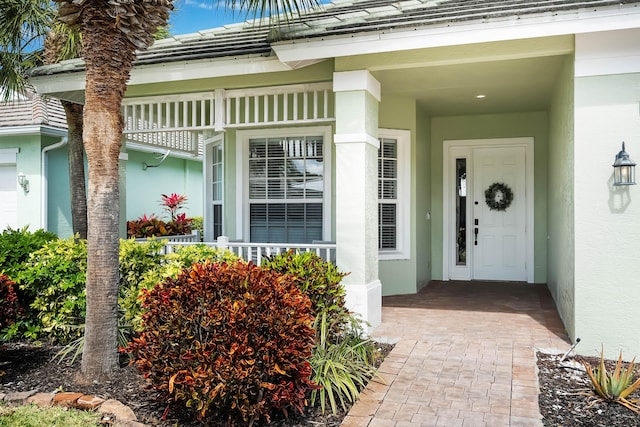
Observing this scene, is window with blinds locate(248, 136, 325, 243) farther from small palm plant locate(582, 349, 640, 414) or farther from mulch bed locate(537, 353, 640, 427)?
small palm plant locate(582, 349, 640, 414)

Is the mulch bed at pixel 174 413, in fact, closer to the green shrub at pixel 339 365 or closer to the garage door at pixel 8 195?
the green shrub at pixel 339 365

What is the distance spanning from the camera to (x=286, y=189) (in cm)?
860

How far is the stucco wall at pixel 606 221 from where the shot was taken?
5.18m

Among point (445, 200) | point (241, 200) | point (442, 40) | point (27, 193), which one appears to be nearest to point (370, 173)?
point (442, 40)

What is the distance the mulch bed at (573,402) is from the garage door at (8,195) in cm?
1201

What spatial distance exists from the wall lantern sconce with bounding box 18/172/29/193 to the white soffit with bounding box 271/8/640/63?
8417mm

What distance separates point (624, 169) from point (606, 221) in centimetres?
55

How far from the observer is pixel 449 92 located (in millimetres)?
7973

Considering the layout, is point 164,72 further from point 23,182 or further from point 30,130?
point 23,182

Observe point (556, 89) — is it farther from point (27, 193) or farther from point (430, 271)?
point (27, 193)

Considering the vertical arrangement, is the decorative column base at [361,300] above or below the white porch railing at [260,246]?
below

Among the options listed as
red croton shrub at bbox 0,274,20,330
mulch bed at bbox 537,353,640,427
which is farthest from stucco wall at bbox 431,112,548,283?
red croton shrub at bbox 0,274,20,330

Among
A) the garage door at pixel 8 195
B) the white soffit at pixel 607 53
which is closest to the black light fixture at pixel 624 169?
the white soffit at pixel 607 53

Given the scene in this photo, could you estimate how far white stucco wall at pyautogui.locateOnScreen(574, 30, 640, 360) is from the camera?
5.18 meters
